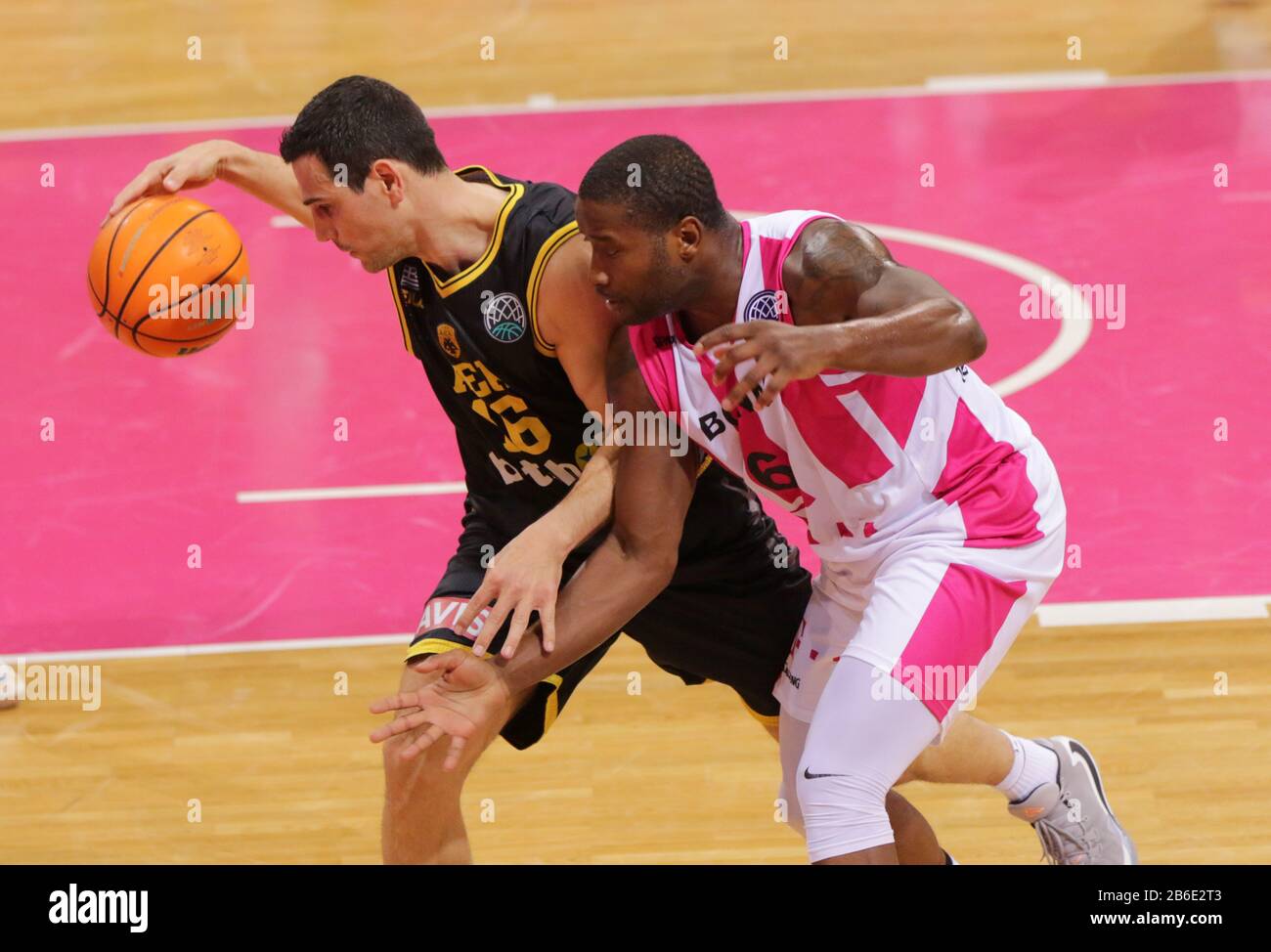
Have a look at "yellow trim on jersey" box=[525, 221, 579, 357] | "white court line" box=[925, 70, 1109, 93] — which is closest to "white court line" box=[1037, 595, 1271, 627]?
"yellow trim on jersey" box=[525, 221, 579, 357]

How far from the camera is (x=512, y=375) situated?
4.89 m

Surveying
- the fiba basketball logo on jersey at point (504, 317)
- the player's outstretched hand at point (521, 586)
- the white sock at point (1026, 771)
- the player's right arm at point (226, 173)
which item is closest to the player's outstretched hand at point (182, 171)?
the player's right arm at point (226, 173)

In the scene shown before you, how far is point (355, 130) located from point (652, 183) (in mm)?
945

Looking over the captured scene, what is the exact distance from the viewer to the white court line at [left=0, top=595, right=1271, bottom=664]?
6.90 metres

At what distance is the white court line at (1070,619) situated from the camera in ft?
22.6

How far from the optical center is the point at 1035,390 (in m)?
8.27

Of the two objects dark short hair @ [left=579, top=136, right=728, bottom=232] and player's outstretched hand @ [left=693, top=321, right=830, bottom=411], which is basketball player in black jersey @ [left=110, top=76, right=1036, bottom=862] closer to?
dark short hair @ [left=579, top=136, right=728, bottom=232]

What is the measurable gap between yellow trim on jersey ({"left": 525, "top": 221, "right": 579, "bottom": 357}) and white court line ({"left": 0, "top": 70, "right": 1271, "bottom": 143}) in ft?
22.4

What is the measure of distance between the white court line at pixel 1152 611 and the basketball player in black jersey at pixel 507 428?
191cm

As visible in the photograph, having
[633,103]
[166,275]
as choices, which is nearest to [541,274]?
[166,275]

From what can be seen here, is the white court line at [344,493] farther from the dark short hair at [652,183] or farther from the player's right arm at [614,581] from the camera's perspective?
the dark short hair at [652,183]

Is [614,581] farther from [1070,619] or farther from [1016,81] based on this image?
[1016,81]

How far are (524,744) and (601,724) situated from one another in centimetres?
151
